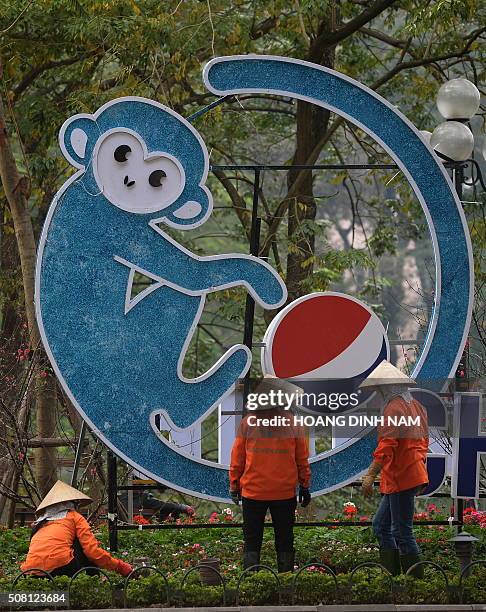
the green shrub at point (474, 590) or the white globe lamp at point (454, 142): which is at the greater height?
the white globe lamp at point (454, 142)

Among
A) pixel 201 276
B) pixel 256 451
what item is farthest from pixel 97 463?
pixel 256 451

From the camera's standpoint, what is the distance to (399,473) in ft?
25.6

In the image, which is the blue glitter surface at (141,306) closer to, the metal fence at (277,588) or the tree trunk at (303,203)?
the metal fence at (277,588)

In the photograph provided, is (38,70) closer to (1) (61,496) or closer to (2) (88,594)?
(1) (61,496)

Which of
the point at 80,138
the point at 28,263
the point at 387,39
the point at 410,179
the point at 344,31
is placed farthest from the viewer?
the point at 387,39

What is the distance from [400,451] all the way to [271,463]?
82 cm

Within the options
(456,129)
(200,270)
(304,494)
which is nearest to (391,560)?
(304,494)

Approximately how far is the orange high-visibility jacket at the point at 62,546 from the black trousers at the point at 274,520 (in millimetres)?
867

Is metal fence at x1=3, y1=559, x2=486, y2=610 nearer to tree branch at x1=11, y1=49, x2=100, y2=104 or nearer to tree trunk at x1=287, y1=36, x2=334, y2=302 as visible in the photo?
tree trunk at x1=287, y1=36, x2=334, y2=302

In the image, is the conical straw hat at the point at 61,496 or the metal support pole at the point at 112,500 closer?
the conical straw hat at the point at 61,496

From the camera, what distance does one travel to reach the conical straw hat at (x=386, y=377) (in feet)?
26.3

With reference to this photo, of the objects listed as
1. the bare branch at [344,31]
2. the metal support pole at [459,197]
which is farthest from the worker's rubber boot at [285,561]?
the bare branch at [344,31]

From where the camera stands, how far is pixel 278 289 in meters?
8.98

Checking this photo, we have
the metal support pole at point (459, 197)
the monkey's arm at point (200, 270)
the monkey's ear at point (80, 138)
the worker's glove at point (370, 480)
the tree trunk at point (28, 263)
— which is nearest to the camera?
the worker's glove at point (370, 480)
